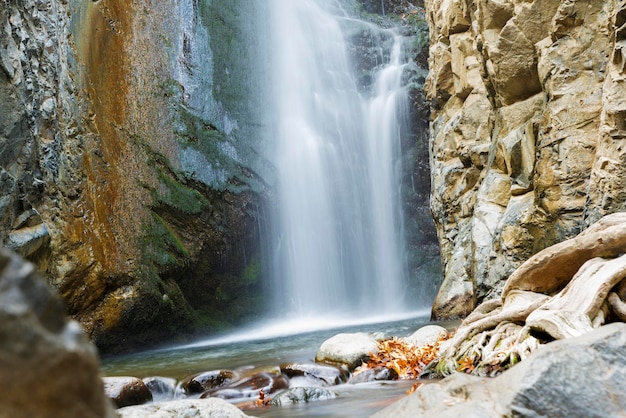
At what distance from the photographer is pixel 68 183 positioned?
13.8 m

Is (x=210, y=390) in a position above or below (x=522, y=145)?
below

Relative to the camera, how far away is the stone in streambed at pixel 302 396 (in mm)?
5836

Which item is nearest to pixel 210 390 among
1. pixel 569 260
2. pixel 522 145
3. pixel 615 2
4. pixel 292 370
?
pixel 292 370

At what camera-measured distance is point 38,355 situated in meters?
0.96

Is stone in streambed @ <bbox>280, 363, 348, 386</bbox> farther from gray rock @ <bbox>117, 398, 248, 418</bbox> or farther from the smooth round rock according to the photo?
gray rock @ <bbox>117, 398, 248, 418</bbox>

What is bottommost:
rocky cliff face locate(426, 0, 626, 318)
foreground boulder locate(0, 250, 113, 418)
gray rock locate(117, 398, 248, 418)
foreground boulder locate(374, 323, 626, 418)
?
gray rock locate(117, 398, 248, 418)

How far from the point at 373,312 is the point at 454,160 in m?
6.45

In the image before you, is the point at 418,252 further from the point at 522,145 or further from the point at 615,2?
the point at 615,2

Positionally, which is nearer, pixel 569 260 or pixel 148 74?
pixel 569 260

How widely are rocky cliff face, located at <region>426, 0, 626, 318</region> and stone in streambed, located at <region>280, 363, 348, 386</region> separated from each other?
14.8ft

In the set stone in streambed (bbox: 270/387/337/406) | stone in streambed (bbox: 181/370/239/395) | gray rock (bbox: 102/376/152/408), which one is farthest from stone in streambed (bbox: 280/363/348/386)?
gray rock (bbox: 102/376/152/408)

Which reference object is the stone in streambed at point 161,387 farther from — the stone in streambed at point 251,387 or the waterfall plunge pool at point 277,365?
the stone in streambed at point 251,387

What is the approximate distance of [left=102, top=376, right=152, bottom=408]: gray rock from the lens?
6.47m

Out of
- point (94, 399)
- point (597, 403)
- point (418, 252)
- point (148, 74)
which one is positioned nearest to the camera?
point (94, 399)
